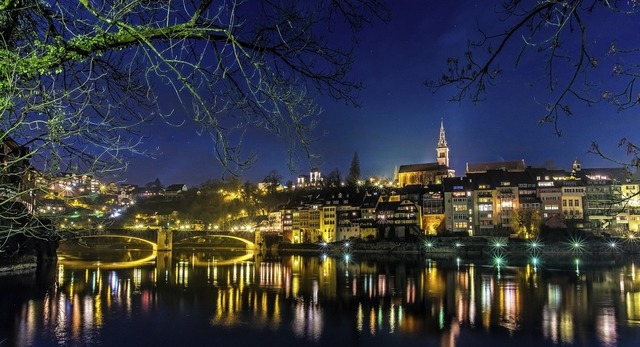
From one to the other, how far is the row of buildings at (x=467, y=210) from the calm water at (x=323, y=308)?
2314 centimetres

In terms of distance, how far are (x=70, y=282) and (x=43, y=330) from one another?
53.4ft

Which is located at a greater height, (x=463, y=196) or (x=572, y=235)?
(x=463, y=196)

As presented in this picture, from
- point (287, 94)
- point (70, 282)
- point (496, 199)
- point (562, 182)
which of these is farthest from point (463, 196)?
point (287, 94)

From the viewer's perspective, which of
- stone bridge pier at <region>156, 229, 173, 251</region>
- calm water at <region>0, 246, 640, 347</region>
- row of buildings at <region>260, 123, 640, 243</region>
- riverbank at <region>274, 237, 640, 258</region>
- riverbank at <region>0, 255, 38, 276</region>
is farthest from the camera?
stone bridge pier at <region>156, 229, 173, 251</region>

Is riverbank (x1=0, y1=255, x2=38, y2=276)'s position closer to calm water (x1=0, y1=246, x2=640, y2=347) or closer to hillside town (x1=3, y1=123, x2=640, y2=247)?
calm water (x1=0, y1=246, x2=640, y2=347)

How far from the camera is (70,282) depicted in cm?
3378

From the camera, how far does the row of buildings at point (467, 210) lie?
2495 inches

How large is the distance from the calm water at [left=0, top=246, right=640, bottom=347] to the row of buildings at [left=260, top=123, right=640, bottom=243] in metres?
23.1

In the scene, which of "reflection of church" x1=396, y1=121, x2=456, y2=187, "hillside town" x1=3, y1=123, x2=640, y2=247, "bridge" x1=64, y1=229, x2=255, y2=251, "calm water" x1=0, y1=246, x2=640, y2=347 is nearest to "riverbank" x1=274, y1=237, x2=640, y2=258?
"hillside town" x1=3, y1=123, x2=640, y2=247

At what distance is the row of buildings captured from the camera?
6338 centimetres

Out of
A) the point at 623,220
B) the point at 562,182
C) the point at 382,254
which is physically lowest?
the point at 382,254

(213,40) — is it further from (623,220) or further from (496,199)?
(623,220)

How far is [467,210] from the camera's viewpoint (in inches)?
2625

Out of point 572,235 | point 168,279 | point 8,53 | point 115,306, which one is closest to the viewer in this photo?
point 8,53
